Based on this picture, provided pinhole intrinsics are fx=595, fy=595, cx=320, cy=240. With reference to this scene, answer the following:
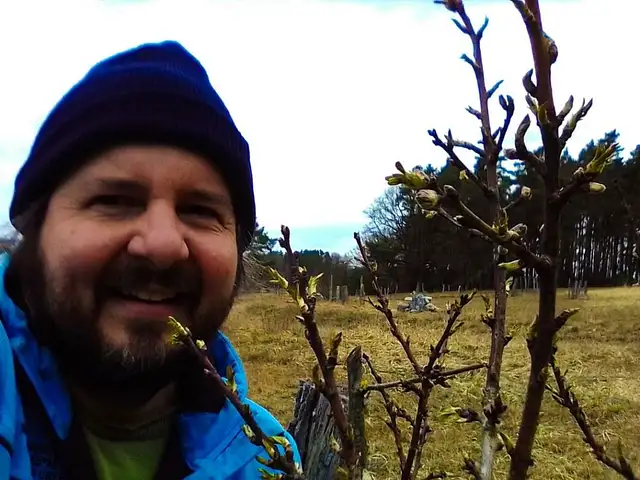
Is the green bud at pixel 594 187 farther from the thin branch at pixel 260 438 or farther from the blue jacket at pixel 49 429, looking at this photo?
the blue jacket at pixel 49 429

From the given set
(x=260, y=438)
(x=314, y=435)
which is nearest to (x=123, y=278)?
(x=260, y=438)

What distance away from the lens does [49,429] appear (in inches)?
50.1

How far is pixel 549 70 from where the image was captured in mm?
454

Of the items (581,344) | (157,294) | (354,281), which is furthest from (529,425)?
(354,281)

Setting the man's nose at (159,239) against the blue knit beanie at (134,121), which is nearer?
the man's nose at (159,239)

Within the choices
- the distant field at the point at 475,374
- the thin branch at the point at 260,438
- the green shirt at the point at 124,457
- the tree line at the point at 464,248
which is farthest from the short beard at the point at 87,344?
the tree line at the point at 464,248

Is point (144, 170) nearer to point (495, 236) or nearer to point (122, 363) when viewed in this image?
point (122, 363)

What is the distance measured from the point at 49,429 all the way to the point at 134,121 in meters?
0.71

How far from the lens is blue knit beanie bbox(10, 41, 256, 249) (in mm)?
1402

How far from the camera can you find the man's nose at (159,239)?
50.2 inches

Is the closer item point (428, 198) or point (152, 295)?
point (428, 198)

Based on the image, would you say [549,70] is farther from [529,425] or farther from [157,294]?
[157,294]

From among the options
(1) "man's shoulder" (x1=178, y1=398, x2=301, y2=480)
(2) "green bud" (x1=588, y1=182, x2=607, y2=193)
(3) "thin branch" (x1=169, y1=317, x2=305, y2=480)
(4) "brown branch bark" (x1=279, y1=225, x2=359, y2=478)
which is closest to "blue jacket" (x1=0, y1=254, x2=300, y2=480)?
(1) "man's shoulder" (x1=178, y1=398, x2=301, y2=480)

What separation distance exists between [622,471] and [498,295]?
1.69ft
